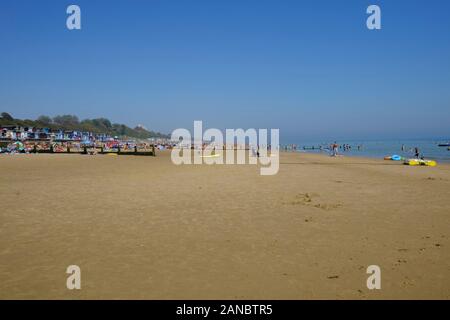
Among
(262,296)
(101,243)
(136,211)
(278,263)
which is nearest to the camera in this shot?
(262,296)

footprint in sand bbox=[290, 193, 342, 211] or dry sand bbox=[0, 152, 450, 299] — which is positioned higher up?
footprint in sand bbox=[290, 193, 342, 211]

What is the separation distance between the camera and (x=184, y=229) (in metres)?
7.76

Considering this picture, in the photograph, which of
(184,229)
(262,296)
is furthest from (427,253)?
(184,229)

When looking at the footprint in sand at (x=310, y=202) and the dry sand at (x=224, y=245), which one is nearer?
the dry sand at (x=224, y=245)

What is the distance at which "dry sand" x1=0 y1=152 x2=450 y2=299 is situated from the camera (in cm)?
472

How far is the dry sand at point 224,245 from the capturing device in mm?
4719

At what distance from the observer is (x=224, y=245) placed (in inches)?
260

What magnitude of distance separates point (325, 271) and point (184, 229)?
3494 mm

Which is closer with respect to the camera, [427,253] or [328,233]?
[427,253]

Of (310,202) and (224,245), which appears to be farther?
(310,202)

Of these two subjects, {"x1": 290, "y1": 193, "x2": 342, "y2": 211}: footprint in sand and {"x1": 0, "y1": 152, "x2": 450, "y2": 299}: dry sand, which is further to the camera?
{"x1": 290, "y1": 193, "x2": 342, "y2": 211}: footprint in sand

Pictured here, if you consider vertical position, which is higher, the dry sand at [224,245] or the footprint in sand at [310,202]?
the footprint in sand at [310,202]

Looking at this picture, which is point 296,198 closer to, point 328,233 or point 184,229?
point 328,233
